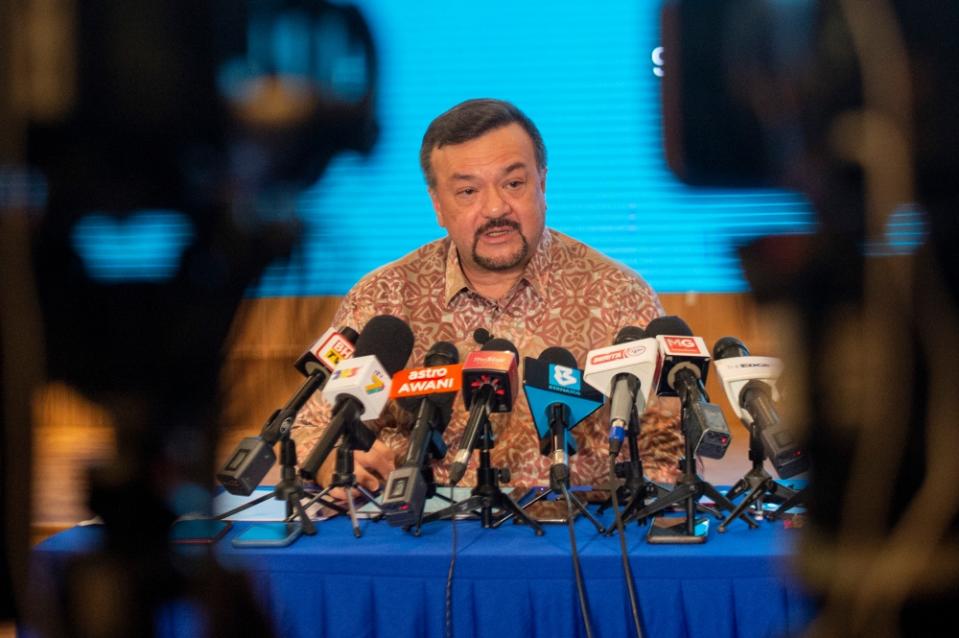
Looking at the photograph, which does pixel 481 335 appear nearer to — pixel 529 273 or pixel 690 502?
pixel 529 273

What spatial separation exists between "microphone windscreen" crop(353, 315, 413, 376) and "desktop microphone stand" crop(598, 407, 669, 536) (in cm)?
47

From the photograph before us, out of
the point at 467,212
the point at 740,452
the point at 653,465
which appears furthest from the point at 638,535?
the point at 740,452

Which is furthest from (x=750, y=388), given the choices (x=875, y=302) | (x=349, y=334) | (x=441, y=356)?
(x=875, y=302)

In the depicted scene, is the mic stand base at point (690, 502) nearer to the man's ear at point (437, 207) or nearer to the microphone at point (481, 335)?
the microphone at point (481, 335)

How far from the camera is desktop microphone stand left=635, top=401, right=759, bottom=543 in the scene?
151 cm

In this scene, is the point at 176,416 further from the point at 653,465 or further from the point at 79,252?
the point at 653,465

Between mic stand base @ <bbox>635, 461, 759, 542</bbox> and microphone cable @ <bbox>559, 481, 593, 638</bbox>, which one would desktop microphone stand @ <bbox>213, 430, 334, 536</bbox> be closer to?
microphone cable @ <bbox>559, 481, 593, 638</bbox>

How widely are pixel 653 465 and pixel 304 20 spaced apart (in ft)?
5.51

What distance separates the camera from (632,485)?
5.50ft

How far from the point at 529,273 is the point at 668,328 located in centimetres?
103

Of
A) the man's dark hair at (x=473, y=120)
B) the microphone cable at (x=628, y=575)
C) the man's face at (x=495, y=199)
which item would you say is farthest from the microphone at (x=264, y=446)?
the man's dark hair at (x=473, y=120)

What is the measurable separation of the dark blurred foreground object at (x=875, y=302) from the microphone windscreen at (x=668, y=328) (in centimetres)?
131

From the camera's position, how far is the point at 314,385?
1696mm

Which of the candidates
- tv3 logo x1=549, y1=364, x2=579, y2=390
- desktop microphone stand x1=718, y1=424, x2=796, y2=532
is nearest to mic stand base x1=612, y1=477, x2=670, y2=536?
desktop microphone stand x1=718, y1=424, x2=796, y2=532
